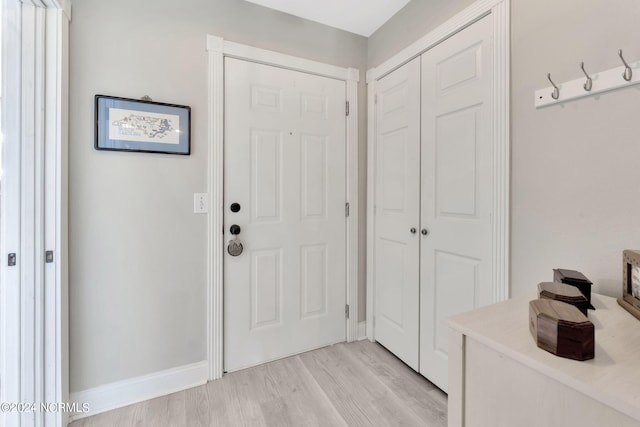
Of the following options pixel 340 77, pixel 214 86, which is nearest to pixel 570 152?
pixel 340 77

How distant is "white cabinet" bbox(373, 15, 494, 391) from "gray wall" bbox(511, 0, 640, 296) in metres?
0.14

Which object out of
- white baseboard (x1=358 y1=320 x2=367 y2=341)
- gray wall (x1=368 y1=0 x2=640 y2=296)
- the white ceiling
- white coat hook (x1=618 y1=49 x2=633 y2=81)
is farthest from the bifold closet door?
white coat hook (x1=618 y1=49 x2=633 y2=81)

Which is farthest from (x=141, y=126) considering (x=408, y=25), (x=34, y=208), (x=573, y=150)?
(x=573, y=150)

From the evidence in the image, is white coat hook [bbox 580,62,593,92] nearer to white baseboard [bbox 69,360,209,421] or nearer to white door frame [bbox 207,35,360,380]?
white door frame [bbox 207,35,360,380]

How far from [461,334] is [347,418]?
1.05 m

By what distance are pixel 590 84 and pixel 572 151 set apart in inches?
9.2

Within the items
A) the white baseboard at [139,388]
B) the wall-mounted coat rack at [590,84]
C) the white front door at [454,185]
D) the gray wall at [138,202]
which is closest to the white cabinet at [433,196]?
the white front door at [454,185]

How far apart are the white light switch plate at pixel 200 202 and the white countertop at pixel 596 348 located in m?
1.48

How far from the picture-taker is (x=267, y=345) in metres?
1.93

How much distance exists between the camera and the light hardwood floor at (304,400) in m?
1.43

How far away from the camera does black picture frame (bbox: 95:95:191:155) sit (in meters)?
1.49

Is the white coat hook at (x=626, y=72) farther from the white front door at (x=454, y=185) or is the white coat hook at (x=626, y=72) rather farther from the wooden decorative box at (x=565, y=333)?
the wooden decorative box at (x=565, y=333)

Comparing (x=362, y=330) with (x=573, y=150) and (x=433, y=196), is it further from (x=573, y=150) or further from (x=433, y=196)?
(x=573, y=150)

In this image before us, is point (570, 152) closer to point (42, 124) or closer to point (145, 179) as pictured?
point (145, 179)
